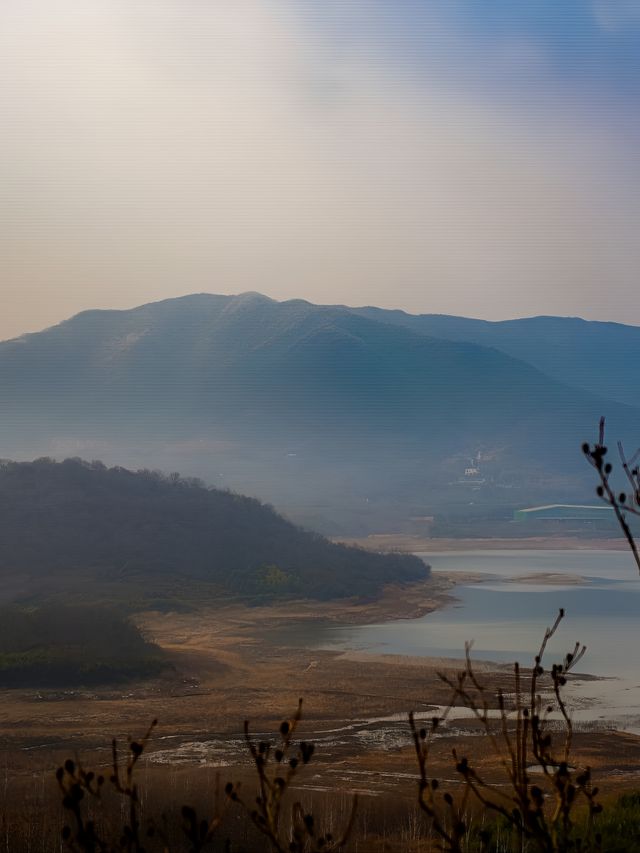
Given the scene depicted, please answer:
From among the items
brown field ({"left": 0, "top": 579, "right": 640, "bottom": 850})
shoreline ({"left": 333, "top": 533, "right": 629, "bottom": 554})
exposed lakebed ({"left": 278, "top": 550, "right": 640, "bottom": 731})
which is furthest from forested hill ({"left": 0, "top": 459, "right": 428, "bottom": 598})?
shoreline ({"left": 333, "top": 533, "right": 629, "bottom": 554})

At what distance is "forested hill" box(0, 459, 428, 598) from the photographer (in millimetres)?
50094

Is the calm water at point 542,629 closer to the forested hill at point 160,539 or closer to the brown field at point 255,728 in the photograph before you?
the brown field at point 255,728

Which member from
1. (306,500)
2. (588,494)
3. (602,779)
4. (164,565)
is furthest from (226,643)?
(588,494)

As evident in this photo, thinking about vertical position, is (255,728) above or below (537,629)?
above

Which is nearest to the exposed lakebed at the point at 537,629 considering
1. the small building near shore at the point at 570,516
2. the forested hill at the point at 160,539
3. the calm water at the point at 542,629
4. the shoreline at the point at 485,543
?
the calm water at the point at 542,629

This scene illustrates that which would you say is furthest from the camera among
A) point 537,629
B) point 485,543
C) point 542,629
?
point 485,543

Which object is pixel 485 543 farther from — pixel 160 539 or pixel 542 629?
pixel 542 629

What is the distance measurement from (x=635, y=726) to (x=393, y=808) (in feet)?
31.6

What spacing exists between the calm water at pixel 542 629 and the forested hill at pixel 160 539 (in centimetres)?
596

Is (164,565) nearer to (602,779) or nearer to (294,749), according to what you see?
(294,749)

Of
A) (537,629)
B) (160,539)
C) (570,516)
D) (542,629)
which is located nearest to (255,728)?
(542,629)

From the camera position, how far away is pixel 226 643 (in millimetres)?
35875

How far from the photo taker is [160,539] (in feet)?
177

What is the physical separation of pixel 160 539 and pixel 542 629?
73.6 ft
